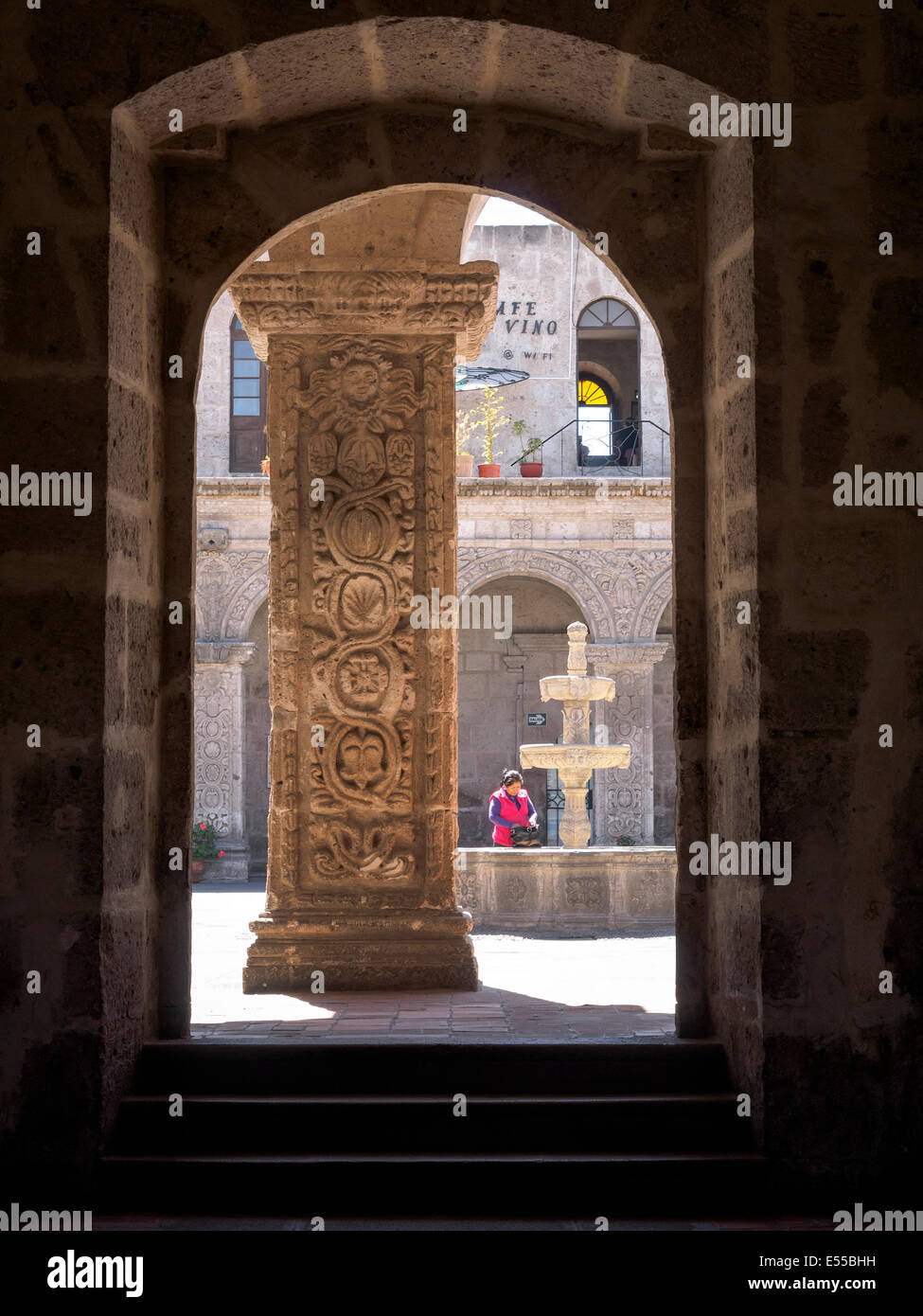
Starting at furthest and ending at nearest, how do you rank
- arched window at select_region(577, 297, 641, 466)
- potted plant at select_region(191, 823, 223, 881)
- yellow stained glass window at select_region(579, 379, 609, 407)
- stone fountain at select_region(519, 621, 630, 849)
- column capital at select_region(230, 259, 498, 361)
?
yellow stained glass window at select_region(579, 379, 609, 407) → arched window at select_region(577, 297, 641, 466) → potted plant at select_region(191, 823, 223, 881) → stone fountain at select_region(519, 621, 630, 849) → column capital at select_region(230, 259, 498, 361)

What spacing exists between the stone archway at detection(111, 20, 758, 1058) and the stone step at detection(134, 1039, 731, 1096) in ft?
0.52

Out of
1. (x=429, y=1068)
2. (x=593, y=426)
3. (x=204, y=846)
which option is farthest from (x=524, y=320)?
(x=429, y=1068)

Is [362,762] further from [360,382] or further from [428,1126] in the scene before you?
[428,1126]

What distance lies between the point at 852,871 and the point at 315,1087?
53.6 inches

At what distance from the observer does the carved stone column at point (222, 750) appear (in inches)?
590

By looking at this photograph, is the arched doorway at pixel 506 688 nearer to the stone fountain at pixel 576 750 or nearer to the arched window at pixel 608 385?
the arched window at pixel 608 385

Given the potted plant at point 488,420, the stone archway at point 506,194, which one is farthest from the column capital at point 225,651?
the stone archway at point 506,194

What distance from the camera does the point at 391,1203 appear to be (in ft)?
9.74

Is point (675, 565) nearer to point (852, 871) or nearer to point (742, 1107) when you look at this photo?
point (852, 871)

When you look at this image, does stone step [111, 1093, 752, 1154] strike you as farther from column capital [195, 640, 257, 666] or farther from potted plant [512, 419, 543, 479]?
potted plant [512, 419, 543, 479]

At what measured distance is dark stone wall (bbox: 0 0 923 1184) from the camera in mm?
3016

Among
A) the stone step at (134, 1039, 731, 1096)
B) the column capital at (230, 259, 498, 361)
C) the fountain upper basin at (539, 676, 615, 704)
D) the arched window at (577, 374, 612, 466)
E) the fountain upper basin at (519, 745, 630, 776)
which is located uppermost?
the arched window at (577, 374, 612, 466)

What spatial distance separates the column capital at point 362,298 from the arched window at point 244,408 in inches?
453

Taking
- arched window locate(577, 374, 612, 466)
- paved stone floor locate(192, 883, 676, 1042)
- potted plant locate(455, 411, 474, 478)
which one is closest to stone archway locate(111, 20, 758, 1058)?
paved stone floor locate(192, 883, 676, 1042)
